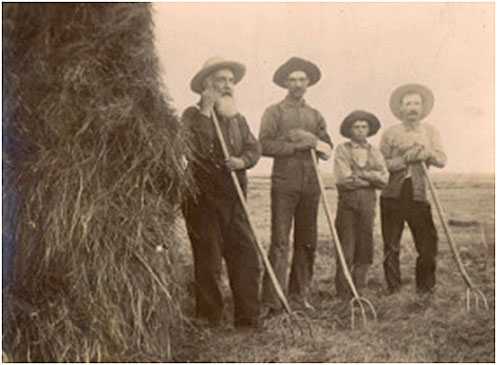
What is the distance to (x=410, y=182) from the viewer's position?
312cm

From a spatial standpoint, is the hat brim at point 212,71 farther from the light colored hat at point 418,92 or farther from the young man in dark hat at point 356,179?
the light colored hat at point 418,92

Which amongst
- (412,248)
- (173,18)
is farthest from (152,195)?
(412,248)

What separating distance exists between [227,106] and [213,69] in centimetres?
17

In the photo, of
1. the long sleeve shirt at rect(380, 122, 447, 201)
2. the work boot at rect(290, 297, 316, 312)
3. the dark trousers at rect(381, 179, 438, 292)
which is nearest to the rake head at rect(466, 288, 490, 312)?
the dark trousers at rect(381, 179, 438, 292)

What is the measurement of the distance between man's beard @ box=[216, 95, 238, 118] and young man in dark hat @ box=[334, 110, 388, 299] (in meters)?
0.48

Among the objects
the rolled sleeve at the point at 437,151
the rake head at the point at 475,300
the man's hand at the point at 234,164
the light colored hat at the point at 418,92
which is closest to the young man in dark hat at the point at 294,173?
the man's hand at the point at 234,164

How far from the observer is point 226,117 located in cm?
303

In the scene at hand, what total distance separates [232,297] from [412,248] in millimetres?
815

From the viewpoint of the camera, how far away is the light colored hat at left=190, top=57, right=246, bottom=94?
2.98 meters

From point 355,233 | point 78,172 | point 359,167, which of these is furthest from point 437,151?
point 78,172

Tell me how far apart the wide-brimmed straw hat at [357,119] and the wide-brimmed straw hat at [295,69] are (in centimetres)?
22

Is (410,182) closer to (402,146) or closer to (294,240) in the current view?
(402,146)

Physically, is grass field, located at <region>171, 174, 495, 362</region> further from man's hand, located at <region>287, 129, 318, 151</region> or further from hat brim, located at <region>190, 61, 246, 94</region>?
hat brim, located at <region>190, 61, 246, 94</region>

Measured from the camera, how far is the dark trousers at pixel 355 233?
121 inches
